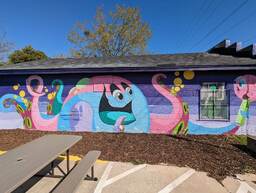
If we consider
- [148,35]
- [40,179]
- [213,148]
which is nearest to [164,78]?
[213,148]

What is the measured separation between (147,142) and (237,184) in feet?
10.7

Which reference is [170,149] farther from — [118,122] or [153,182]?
[118,122]

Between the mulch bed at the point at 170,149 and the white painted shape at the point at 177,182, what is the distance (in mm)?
384

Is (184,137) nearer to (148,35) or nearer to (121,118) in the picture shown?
(121,118)

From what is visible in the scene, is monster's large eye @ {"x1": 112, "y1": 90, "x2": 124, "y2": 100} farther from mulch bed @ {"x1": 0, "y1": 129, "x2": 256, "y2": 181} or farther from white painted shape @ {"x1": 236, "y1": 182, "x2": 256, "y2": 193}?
white painted shape @ {"x1": 236, "y1": 182, "x2": 256, "y2": 193}

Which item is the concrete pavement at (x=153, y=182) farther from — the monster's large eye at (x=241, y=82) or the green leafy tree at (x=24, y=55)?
the green leafy tree at (x=24, y=55)

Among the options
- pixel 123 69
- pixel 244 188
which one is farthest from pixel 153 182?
pixel 123 69

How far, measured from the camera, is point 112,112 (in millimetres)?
8219

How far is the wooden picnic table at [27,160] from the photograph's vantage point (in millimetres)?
2234


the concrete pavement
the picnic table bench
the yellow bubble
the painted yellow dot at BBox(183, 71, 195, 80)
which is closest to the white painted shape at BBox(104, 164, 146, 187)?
the concrete pavement

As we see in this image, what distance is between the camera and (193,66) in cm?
756

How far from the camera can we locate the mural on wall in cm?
→ 784

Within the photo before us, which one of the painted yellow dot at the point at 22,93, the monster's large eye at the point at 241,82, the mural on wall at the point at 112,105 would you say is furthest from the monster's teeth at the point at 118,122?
the monster's large eye at the point at 241,82

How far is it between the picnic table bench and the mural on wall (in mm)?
3935
